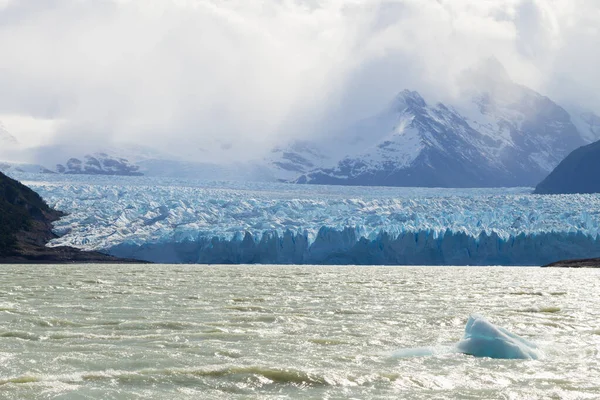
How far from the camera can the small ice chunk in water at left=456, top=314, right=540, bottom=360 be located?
13062mm

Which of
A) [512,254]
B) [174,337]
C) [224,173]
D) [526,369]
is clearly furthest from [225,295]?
[224,173]

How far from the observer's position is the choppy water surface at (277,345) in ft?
34.9

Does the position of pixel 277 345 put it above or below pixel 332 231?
below

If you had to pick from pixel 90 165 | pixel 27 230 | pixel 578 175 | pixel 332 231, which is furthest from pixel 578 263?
pixel 90 165

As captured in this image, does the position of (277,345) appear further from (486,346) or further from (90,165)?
(90,165)

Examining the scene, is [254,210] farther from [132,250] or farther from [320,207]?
[132,250]

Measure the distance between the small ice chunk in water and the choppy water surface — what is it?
0.34 metres

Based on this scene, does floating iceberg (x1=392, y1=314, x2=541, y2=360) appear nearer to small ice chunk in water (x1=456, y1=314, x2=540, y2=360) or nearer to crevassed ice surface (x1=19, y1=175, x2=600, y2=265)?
small ice chunk in water (x1=456, y1=314, x2=540, y2=360)

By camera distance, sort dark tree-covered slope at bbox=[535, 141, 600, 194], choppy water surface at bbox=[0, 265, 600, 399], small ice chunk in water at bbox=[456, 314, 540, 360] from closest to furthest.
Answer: choppy water surface at bbox=[0, 265, 600, 399] < small ice chunk in water at bbox=[456, 314, 540, 360] < dark tree-covered slope at bbox=[535, 141, 600, 194]

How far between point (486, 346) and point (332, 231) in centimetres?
4118

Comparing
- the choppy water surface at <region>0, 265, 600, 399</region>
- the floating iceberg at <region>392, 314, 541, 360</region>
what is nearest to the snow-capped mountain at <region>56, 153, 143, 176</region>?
the choppy water surface at <region>0, 265, 600, 399</region>

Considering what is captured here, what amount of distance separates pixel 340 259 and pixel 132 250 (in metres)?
13.5

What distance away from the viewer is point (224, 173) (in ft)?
393

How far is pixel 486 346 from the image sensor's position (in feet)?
43.5
